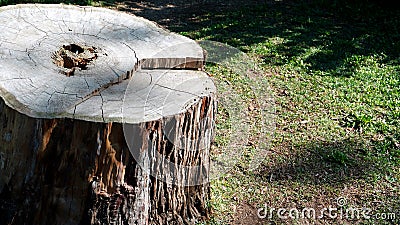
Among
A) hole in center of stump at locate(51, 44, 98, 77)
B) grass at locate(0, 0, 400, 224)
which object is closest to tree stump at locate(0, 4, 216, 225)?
hole in center of stump at locate(51, 44, 98, 77)

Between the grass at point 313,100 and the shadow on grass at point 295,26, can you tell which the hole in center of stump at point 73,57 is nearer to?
the grass at point 313,100

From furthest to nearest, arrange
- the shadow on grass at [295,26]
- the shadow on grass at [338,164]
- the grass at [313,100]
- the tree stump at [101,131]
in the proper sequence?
1. the shadow on grass at [295,26]
2. the shadow on grass at [338,164]
3. the grass at [313,100]
4. the tree stump at [101,131]

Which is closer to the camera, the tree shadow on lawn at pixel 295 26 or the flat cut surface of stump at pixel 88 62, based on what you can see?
the flat cut surface of stump at pixel 88 62

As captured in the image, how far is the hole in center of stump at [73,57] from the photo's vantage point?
336 centimetres

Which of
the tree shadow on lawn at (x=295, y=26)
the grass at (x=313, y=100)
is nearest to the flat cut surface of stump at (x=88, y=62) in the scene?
the grass at (x=313, y=100)

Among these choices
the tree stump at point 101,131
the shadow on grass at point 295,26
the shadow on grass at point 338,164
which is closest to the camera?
the tree stump at point 101,131

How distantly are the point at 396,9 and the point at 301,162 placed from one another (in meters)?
4.98

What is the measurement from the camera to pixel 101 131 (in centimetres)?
288

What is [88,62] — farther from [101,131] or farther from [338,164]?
[338,164]

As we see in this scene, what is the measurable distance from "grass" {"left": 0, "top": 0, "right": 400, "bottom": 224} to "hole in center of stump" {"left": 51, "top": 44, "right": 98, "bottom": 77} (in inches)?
54.2

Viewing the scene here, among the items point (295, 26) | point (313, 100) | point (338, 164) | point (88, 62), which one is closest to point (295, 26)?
point (295, 26)

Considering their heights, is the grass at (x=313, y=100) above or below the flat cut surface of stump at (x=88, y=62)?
below

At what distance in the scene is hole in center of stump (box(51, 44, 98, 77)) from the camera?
3.36 meters

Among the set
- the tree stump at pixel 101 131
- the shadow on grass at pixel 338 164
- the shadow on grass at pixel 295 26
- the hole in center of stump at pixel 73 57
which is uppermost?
the hole in center of stump at pixel 73 57
